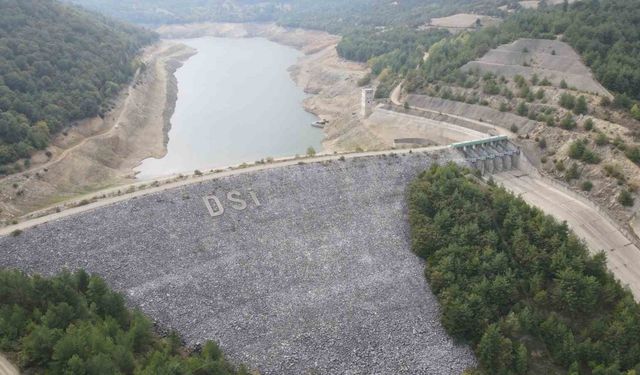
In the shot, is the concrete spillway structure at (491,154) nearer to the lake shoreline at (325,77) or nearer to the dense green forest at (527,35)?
the dense green forest at (527,35)

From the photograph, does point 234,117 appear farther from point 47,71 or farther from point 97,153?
point 47,71

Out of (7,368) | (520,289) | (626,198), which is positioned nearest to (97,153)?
(7,368)

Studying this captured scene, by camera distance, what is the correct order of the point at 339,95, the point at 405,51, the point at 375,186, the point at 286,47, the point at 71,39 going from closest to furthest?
the point at 375,186 < the point at 71,39 < the point at 339,95 < the point at 405,51 < the point at 286,47

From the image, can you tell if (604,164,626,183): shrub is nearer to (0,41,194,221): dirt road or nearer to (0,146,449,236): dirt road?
(0,146,449,236): dirt road

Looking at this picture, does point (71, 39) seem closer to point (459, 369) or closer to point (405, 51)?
point (405, 51)

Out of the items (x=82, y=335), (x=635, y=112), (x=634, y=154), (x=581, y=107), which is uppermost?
(x=82, y=335)

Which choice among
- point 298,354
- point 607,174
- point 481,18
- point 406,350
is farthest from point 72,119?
point 481,18
